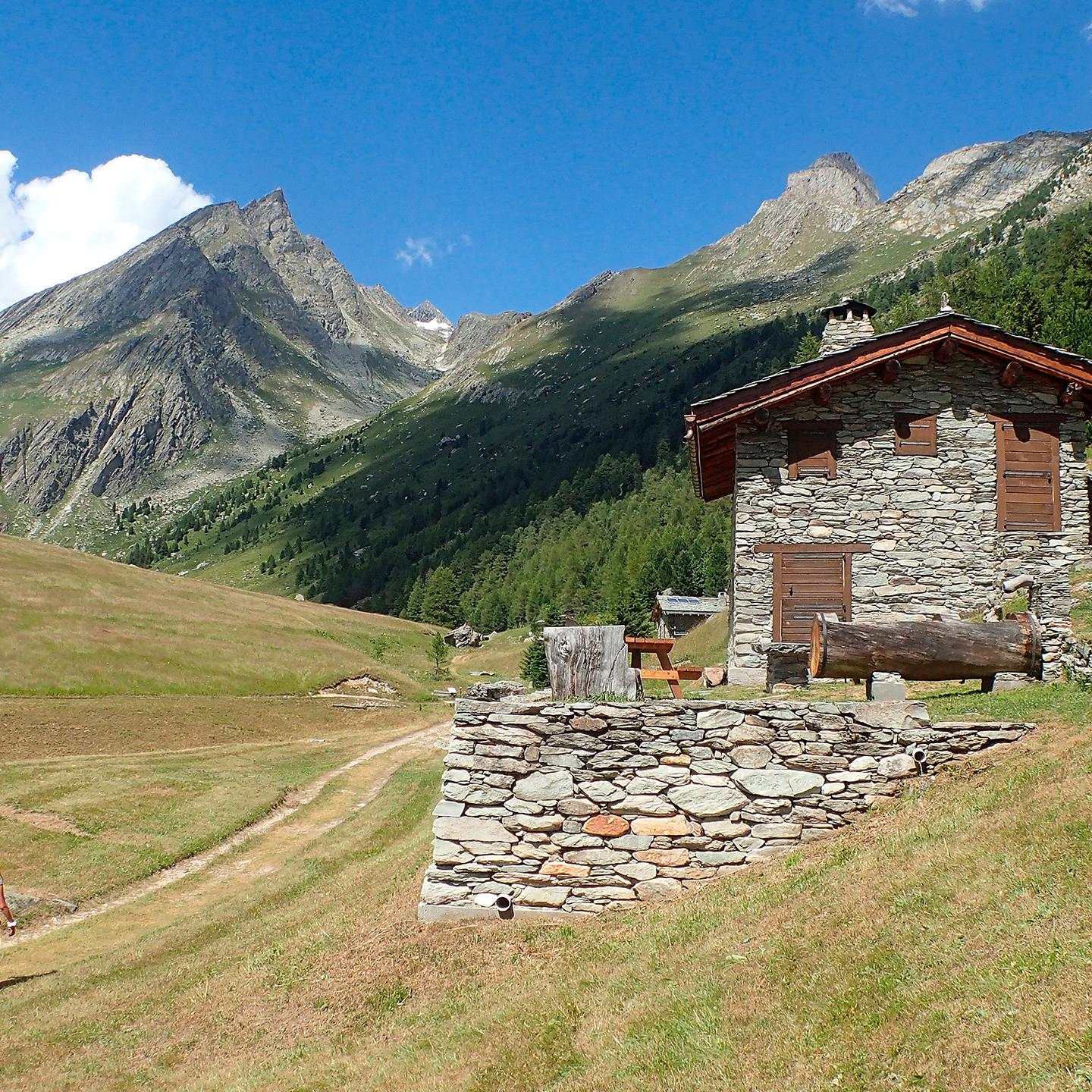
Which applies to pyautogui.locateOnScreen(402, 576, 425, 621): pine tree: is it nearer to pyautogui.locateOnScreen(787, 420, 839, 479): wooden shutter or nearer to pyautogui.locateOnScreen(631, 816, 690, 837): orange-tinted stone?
pyautogui.locateOnScreen(787, 420, 839, 479): wooden shutter

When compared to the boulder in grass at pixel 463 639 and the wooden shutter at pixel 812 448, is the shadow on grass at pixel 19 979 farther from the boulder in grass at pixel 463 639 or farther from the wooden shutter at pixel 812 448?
the boulder in grass at pixel 463 639

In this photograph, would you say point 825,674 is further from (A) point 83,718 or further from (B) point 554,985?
(A) point 83,718

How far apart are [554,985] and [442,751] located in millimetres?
38380

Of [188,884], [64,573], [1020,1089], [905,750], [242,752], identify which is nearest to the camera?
[1020,1089]

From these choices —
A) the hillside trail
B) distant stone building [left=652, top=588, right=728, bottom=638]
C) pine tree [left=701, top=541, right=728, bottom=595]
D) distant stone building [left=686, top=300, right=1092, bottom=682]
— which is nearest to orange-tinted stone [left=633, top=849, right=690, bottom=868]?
distant stone building [left=686, top=300, right=1092, bottom=682]

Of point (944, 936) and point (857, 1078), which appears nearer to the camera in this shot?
point (857, 1078)

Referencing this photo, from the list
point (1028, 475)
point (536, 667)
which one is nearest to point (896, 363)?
point (1028, 475)

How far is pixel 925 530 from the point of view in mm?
22281

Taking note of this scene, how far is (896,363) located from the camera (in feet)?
74.3

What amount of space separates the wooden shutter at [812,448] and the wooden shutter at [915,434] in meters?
1.67

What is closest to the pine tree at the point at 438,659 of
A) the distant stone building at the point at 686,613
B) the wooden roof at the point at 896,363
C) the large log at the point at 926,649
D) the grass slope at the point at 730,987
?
the distant stone building at the point at 686,613

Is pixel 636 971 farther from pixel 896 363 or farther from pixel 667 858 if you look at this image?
pixel 896 363

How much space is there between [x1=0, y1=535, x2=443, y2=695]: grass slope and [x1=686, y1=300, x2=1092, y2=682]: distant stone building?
50.5m

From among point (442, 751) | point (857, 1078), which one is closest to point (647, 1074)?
point (857, 1078)
